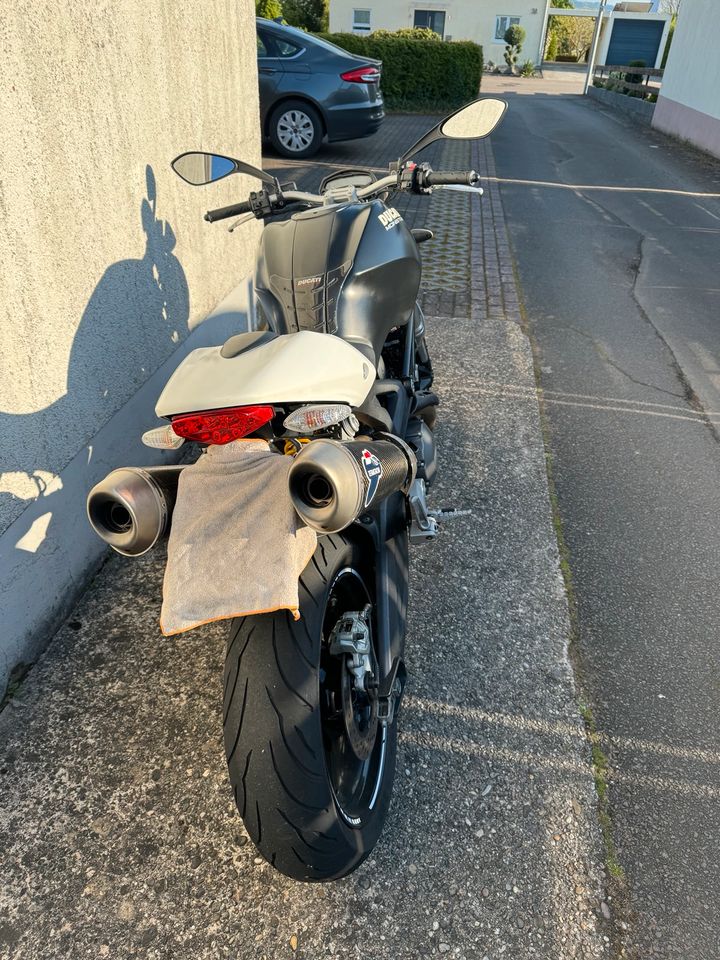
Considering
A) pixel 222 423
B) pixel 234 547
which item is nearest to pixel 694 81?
pixel 222 423

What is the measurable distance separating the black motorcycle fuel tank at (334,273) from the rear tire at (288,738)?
0.90m

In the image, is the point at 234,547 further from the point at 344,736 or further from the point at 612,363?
the point at 612,363

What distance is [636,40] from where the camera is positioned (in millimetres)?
42781

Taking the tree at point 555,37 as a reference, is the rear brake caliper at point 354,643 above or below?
below

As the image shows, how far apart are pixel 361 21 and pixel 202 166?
41047mm

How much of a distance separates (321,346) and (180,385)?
0.37 metres

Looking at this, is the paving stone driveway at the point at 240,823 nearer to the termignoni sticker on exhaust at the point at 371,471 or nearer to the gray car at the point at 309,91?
the termignoni sticker on exhaust at the point at 371,471

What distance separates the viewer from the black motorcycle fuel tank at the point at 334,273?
7.80 ft

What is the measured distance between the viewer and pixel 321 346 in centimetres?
184

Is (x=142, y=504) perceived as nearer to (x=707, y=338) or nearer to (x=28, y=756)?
(x=28, y=756)

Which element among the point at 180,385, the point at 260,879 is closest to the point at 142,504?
the point at 180,385

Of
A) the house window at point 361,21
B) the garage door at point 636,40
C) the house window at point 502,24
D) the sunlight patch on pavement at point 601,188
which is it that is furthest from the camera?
the garage door at point 636,40

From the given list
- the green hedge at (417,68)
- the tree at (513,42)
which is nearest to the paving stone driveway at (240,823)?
the green hedge at (417,68)

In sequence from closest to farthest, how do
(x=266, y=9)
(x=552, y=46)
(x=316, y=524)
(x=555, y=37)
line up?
(x=316, y=524), (x=266, y=9), (x=555, y=37), (x=552, y=46)
